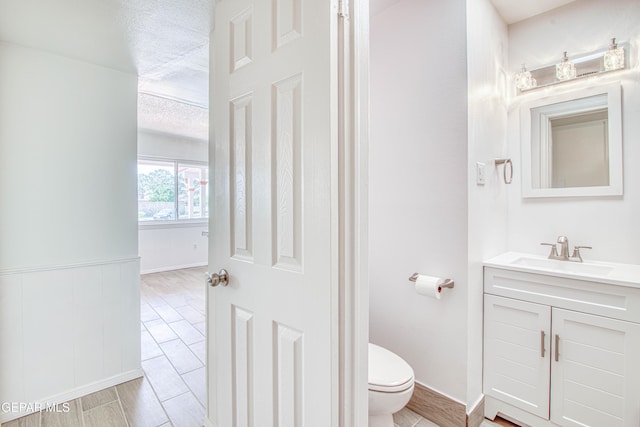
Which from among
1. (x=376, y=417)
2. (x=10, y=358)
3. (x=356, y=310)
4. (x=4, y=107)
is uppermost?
(x=4, y=107)

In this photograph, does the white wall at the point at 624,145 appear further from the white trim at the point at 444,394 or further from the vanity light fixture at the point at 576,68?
the white trim at the point at 444,394

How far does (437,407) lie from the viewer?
1.65 metres

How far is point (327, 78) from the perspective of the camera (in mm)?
835

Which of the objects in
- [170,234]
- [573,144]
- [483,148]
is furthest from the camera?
[170,234]

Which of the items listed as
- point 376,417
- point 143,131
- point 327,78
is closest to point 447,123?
point 327,78

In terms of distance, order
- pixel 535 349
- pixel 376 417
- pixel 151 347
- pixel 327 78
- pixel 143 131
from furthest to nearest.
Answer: pixel 143 131
pixel 151 347
pixel 535 349
pixel 376 417
pixel 327 78

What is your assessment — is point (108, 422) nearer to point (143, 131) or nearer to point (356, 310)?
point (356, 310)

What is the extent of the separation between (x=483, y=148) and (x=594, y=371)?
119 cm

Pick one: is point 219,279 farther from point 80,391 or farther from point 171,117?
point 171,117

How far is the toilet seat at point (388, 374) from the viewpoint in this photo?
130 cm

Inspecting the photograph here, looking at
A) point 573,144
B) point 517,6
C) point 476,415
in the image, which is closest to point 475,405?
point 476,415

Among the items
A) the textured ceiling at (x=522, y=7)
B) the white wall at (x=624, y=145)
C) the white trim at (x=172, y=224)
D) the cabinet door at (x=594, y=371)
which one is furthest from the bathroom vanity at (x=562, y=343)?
the white trim at (x=172, y=224)

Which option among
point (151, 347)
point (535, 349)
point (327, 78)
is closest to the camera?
point (327, 78)

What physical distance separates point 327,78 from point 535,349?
5.50 feet
